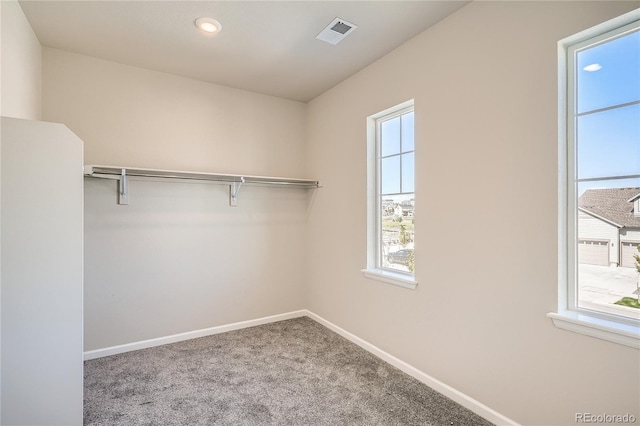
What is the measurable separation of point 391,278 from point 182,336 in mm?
2198

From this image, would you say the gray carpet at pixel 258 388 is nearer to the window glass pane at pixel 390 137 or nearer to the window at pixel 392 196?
the window at pixel 392 196

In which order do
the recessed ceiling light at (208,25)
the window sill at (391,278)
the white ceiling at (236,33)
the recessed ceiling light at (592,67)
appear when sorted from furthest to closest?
the window sill at (391,278)
the recessed ceiling light at (208,25)
the white ceiling at (236,33)
the recessed ceiling light at (592,67)

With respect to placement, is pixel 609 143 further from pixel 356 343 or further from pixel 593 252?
pixel 356 343

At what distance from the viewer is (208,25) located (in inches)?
88.7

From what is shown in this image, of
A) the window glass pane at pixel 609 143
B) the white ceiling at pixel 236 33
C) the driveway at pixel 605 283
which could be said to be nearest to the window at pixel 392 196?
the white ceiling at pixel 236 33

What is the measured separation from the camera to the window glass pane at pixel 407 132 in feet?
8.54

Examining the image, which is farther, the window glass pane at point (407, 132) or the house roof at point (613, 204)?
the window glass pane at point (407, 132)

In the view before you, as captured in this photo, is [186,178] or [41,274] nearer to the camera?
[41,274]

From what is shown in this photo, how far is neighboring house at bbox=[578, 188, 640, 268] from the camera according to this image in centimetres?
146

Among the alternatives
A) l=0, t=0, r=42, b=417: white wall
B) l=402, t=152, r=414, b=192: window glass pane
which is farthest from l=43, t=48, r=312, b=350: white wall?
l=402, t=152, r=414, b=192: window glass pane

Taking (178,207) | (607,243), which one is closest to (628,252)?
(607,243)

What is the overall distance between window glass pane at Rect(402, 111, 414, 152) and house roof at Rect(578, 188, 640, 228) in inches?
50.0

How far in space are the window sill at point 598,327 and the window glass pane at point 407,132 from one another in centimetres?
157

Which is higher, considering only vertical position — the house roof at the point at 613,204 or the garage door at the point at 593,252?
the house roof at the point at 613,204
